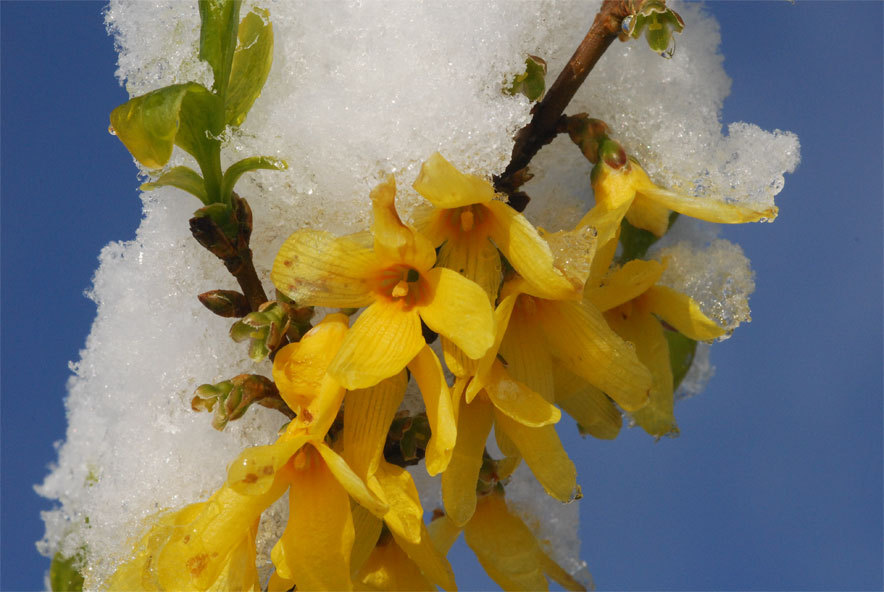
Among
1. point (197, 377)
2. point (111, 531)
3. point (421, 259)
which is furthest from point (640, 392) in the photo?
point (111, 531)

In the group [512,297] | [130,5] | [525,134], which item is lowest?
[512,297]

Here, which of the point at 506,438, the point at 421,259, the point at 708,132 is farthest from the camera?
the point at 708,132

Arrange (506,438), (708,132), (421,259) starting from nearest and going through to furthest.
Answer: (421,259), (506,438), (708,132)

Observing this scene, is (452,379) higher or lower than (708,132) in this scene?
lower

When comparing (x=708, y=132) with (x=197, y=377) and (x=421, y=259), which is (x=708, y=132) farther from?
(x=197, y=377)

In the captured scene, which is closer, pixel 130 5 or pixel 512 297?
pixel 512 297

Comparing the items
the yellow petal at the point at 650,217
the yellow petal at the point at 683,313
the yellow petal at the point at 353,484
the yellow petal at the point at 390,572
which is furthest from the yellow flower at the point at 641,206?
the yellow petal at the point at 390,572

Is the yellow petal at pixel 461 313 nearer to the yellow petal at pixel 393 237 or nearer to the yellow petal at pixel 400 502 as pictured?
the yellow petal at pixel 393 237
